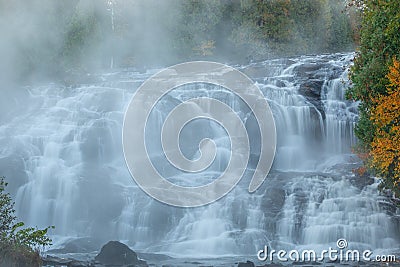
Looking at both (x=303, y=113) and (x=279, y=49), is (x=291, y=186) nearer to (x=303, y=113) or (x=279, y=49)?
(x=303, y=113)

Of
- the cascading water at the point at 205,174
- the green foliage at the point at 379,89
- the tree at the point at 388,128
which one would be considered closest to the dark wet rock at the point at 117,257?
the cascading water at the point at 205,174

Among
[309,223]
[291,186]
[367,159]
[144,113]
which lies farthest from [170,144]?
[367,159]

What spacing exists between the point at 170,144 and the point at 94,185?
5.71 meters

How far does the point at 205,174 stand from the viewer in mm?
30703

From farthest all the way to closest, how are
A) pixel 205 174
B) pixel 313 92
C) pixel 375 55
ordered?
pixel 313 92, pixel 205 174, pixel 375 55

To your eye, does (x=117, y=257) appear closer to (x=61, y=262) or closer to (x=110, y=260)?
(x=110, y=260)

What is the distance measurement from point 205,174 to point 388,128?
1261cm

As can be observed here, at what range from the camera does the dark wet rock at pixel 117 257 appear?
22031 mm

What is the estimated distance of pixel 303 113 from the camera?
115 ft

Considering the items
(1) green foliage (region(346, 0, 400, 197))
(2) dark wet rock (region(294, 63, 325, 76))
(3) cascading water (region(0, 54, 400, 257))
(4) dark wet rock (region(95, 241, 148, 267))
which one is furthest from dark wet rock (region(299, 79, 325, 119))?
(4) dark wet rock (region(95, 241, 148, 267))

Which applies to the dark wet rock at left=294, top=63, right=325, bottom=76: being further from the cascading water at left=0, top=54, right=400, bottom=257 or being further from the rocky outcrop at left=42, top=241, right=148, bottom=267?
the rocky outcrop at left=42, top=241, right=148, bottom=267

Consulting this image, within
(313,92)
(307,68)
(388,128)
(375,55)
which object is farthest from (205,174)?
Result: (388,128)

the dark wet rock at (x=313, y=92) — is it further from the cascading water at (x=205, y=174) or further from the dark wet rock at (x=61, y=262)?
the dark wet rock at (x=61, y=262)

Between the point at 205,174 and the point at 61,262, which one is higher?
the point at 205,174
